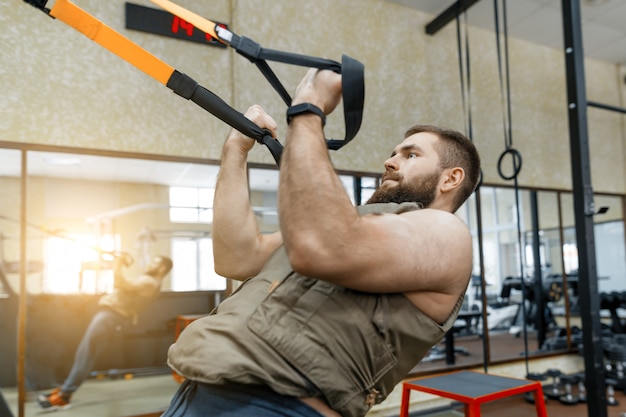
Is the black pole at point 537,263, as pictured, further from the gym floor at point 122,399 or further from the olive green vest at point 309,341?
the olive green vest at point 309,341

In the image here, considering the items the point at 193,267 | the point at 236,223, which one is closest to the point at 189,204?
the point at 193,267

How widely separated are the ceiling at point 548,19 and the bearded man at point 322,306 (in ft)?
12.9

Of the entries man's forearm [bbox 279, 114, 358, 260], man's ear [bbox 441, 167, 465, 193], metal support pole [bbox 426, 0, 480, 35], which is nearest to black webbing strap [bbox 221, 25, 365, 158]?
man's forearm [bbox 279, 114, 358, 260]

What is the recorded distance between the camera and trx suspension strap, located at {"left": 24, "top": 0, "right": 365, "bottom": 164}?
3.22 feet

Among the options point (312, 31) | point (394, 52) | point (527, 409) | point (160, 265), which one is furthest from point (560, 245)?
point (160, 265)

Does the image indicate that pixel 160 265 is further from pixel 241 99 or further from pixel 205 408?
pixel 205 408

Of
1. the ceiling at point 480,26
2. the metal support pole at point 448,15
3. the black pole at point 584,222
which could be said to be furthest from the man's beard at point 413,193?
the metal support pole at point 448,15

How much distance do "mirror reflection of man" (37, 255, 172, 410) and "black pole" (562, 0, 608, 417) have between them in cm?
267

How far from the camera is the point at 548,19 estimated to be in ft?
15.7

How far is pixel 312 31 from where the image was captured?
13.0 ft

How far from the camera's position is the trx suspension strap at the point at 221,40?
981 millimetres

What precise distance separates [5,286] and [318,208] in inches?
118

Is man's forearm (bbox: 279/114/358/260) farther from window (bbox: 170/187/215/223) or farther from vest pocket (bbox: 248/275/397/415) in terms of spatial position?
window (bbox: 170/187/215/223)

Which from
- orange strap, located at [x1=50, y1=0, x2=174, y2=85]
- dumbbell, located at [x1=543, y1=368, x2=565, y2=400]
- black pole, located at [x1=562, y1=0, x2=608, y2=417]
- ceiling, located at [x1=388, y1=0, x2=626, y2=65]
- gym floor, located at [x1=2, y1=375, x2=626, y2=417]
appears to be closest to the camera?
orange strap, located at [x1=50, y1=0, x2=174, y2=85]
